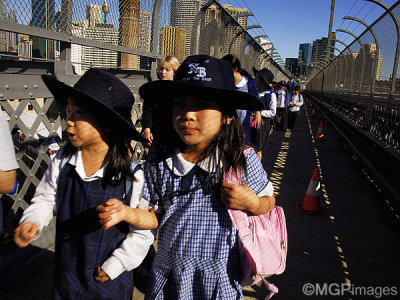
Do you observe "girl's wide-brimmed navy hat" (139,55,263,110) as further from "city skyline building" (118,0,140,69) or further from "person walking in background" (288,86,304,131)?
"person walking in background" (288,86,304,131)

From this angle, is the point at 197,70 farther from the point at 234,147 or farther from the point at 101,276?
the point at 101,276


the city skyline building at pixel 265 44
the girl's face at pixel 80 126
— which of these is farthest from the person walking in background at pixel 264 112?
the city skyline building at pixel 265 44

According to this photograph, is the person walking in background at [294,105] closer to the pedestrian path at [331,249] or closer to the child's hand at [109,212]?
the pedestrian path at [331,249]

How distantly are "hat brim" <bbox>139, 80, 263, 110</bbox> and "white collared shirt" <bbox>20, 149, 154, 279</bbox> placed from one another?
0.40m

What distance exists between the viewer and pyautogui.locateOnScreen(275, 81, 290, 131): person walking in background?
11.5 meters

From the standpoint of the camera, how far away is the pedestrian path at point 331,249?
286 cm

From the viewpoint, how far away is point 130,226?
5.65ft

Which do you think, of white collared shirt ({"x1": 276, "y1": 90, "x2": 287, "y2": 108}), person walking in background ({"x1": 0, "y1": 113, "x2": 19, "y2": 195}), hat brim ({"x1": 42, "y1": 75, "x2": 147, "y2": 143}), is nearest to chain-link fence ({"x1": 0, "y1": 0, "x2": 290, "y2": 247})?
person walking in background ({"x1": 0, "y1": 113, "x2": 19, "y2": 195})

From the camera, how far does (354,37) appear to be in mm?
14312

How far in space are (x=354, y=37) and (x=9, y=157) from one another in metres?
15.2

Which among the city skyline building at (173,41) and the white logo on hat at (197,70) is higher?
the city skyline building at (173,41)

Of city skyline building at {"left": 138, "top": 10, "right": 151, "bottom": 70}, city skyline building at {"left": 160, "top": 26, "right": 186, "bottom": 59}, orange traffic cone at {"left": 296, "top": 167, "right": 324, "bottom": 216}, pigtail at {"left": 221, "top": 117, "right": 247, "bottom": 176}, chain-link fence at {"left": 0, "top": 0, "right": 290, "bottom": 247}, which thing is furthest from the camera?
city skyline building at {"left": 160, "top": 26, "right": 186, "bottom": 59}

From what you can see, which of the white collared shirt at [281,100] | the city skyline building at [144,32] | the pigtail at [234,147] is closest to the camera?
the pigtail at [234,147]

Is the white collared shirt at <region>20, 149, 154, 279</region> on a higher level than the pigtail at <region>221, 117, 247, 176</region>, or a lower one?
lower
